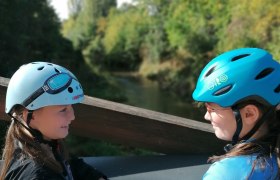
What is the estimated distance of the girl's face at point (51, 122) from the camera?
7.33ft

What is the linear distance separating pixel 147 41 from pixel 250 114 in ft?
131

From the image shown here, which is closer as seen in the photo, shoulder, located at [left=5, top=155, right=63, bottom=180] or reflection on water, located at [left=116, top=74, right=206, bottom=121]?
shoulder, located at [left=5, top=155, right=63, bottom=180]

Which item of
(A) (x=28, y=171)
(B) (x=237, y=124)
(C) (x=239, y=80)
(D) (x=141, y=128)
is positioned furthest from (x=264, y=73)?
(D) (x=141, y=128)

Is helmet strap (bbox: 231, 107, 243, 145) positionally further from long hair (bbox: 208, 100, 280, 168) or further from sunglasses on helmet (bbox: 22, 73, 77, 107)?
sunglasses on helmet (bbox: 22, 73, 77, 107)

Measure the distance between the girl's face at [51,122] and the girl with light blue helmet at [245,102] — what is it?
75 centimetres

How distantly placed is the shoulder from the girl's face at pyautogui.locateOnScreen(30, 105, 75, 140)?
0.71ft

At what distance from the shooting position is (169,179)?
2.94m

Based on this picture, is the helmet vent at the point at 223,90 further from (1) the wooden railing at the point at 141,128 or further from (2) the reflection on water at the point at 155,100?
(2) the reflection on water at the point at 155,100

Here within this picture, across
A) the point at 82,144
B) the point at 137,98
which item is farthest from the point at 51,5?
the point at 82,144

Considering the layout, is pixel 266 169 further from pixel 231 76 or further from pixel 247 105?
pixel 231 76

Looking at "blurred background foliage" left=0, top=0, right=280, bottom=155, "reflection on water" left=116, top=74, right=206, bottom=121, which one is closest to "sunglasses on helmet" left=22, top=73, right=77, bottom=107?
"blurred background foliage" left=0, top=0, right=280, bottom=155

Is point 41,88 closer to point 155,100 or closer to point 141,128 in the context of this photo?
point 141,128

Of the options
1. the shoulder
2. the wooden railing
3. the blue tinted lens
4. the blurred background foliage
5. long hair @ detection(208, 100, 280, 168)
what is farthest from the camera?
the blurred background foliage

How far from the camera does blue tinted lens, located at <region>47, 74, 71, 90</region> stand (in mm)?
2254
